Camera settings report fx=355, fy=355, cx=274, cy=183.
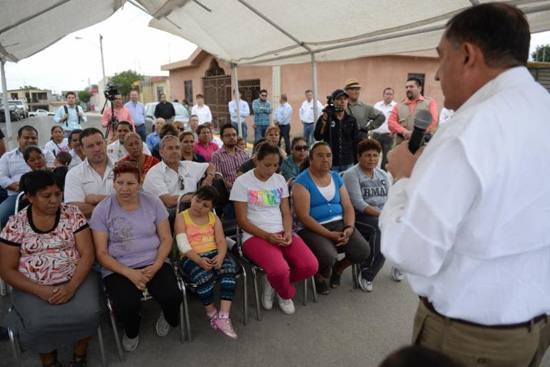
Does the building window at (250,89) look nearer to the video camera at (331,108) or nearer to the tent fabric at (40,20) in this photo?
the tent fabric at (40,20)

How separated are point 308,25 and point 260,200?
2.01 meters

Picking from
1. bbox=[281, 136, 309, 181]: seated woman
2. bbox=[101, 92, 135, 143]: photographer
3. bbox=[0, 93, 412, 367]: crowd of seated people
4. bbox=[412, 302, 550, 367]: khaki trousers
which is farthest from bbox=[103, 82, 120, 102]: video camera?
bbox=[412, 302, 550, 367]: khaki trousers

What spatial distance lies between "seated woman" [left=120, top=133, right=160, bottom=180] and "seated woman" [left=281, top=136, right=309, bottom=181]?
1.61 m

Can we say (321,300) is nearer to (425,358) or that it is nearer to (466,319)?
(466,319)

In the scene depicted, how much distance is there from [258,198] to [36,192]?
1672 mm

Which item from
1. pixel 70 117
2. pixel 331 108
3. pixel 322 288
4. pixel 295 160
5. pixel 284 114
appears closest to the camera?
pixel 322 288

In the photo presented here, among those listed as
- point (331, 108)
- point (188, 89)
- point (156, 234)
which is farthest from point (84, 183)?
point (188, 89)

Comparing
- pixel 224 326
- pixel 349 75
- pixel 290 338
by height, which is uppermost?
pixel 349 75

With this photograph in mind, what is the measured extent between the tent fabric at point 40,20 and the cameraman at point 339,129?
2.88 meters

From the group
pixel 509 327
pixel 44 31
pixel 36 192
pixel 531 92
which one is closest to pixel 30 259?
pixel 36 192

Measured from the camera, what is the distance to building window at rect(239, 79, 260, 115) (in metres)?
13.9

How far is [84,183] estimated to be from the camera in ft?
10.4

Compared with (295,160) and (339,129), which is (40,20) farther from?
(339,129)

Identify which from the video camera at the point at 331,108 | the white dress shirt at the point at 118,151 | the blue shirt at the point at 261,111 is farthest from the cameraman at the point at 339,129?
the blue shirt at the point at 261,111
